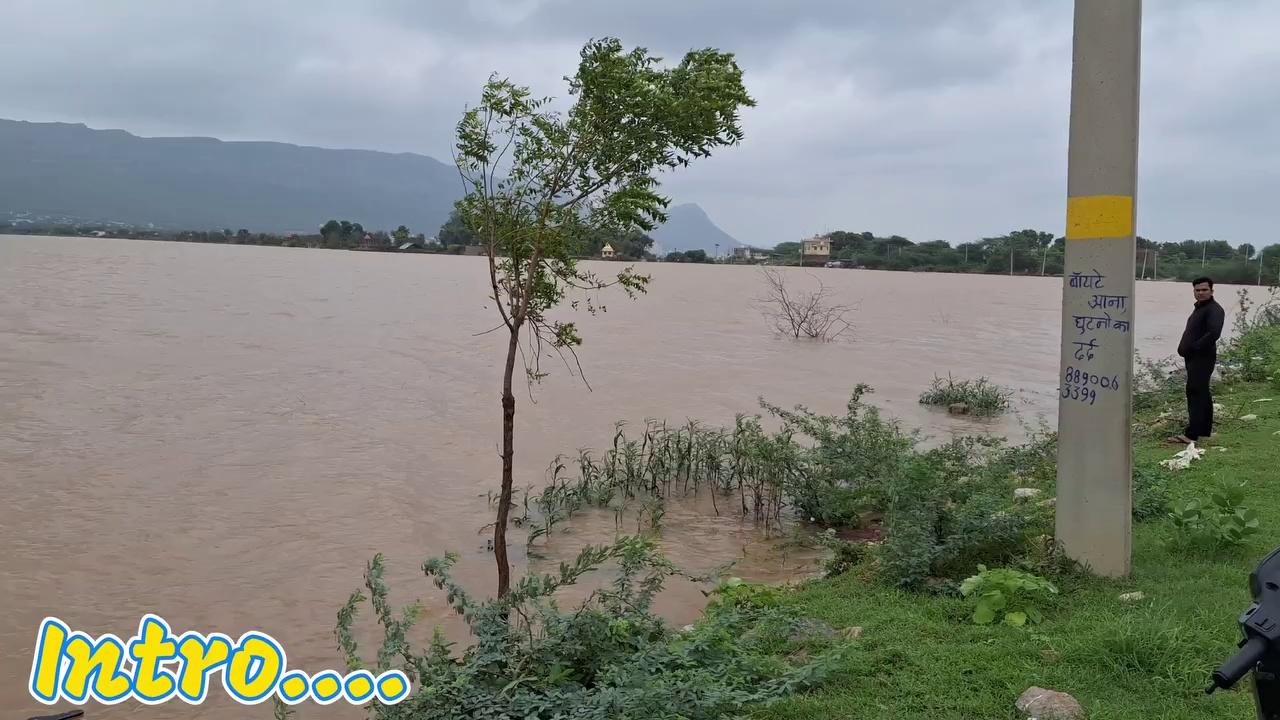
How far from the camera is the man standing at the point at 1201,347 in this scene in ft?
28.9

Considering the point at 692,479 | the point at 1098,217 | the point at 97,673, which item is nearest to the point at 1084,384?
the point at 1098,217

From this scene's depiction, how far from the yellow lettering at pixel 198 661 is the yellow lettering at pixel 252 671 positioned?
99 millimetres

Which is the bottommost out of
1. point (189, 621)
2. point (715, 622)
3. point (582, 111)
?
point (189, 621)

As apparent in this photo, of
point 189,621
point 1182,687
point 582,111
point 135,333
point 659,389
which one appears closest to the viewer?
point 1182,687

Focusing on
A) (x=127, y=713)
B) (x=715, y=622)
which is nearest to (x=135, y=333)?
(x=127, y=713)

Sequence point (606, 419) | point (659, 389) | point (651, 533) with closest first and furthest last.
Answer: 1. point (651, 533)
2. point (606, 419)
3. point (659, 389)

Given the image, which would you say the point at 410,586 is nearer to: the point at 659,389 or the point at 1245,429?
the point at 1245,429

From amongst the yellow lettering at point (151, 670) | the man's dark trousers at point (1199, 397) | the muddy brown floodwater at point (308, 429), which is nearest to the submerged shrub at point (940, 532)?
the muddy brown floodwater at point (308, 429)

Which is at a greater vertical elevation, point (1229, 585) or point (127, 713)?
point (1229, 585)

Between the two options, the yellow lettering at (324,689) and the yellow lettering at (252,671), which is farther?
the yellow lettering at (252,671)

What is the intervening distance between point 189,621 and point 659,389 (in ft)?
41.1

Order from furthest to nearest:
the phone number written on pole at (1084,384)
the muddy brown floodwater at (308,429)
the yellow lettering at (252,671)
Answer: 1. the muddy brown floodwater at (308,429)
2. the yellow lettering at (252,671)
3. the phone number written on pole at (1084,384)

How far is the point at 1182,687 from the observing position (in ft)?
12.7

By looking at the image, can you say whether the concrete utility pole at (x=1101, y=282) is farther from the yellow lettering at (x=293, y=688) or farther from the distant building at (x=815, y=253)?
the distant building at (x=815, y=253)
